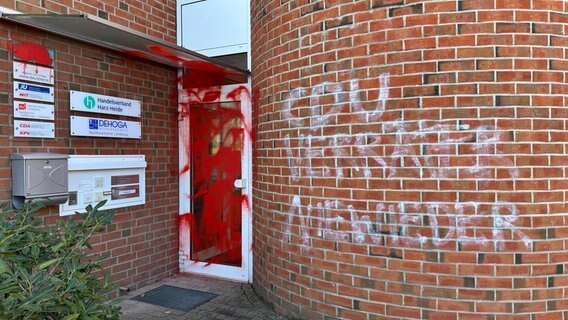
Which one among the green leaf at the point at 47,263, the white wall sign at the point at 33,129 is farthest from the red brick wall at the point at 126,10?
the green leaf at the point at 47,263

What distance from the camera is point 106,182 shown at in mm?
4855

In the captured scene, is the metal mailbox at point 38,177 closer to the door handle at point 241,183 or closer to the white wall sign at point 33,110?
the white wall sign at point 33,110

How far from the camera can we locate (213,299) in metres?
4.80

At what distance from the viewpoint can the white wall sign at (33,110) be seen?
13.0 ft

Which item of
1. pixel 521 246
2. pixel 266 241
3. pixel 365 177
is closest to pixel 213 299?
pixel 266 241

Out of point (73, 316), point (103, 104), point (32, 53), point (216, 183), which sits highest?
point (32, 53)

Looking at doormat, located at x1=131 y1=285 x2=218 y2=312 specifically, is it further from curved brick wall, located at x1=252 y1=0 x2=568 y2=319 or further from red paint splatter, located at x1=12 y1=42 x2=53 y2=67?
red paint splatter, located at x1=12 y1=42 x2=53 y2=67

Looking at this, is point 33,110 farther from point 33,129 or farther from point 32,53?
point 32,53

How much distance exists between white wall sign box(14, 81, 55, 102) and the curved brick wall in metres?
2.50

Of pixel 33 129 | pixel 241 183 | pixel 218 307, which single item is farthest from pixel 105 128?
pixel 218 307

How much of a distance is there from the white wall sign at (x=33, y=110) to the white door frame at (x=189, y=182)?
1818mm

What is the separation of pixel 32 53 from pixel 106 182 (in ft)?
4.96

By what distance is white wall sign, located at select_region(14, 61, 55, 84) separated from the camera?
3963 mm

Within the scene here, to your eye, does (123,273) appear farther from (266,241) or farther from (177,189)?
(266,241)
